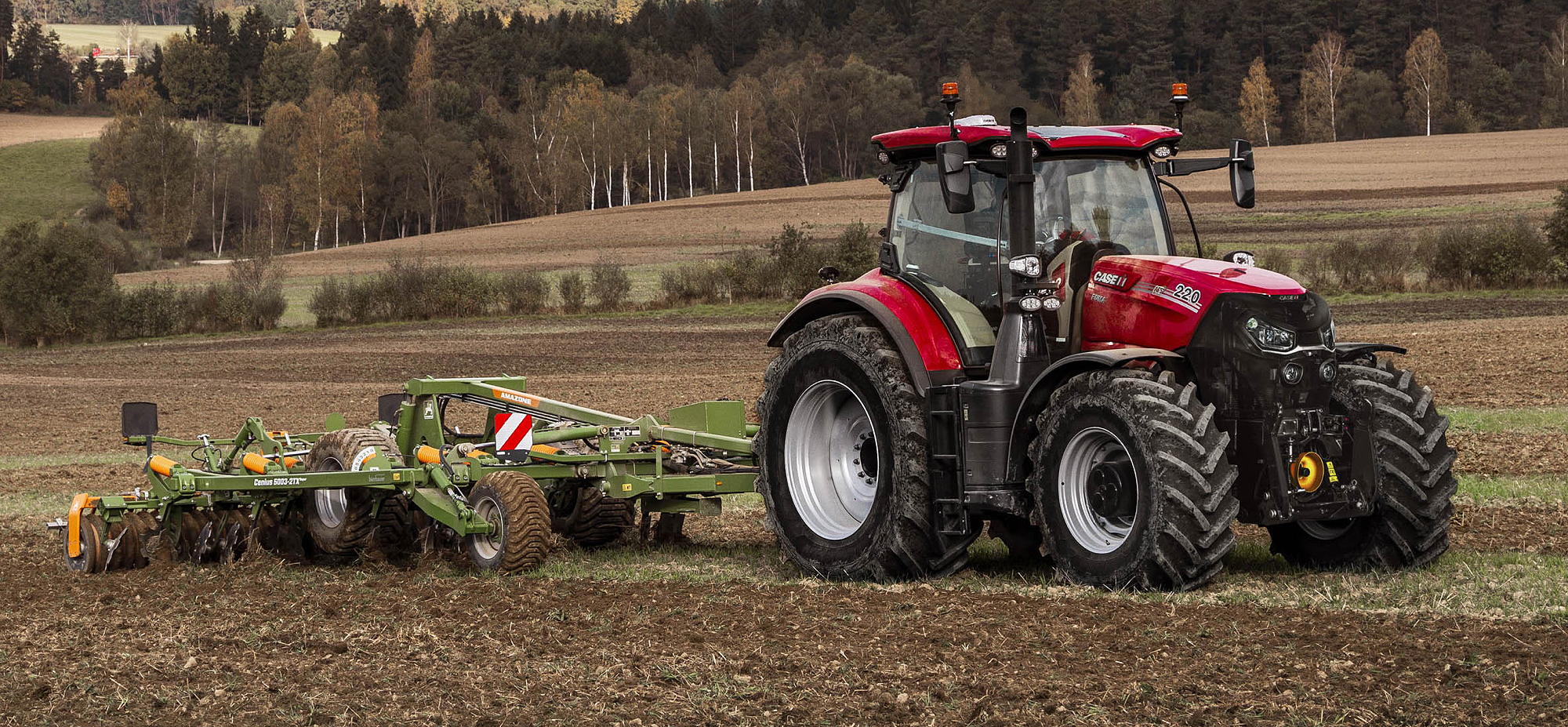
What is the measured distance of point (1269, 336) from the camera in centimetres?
780

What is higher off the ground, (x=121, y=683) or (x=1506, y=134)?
(x=1506, y=134)

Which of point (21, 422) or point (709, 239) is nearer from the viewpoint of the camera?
point (21, 422)

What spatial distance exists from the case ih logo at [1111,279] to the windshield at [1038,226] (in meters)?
0.30

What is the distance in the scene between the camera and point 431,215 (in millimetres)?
98688

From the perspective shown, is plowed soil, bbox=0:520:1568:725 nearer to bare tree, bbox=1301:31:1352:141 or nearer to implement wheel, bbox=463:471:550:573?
implement wheel, bbox=463:471:550:573

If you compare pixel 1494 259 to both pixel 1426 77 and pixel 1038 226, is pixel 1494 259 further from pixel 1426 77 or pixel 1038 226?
pixel 1426 77

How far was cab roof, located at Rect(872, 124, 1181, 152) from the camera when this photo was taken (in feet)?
27.9

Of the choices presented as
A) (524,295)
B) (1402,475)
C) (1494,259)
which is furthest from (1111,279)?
(524,295)

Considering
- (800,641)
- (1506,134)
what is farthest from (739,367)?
(1506,134)

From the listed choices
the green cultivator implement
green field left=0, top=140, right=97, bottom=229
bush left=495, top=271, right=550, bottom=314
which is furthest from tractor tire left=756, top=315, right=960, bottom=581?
green field left=0, top=140, right=97, bottom=229

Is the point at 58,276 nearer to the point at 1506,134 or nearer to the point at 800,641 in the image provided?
the point at 800,641

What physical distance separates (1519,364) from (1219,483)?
16.1 meters

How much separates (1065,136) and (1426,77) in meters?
94.1

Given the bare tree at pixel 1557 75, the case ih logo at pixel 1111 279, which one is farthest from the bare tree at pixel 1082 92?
the case ih logo at pixel 1111 279
